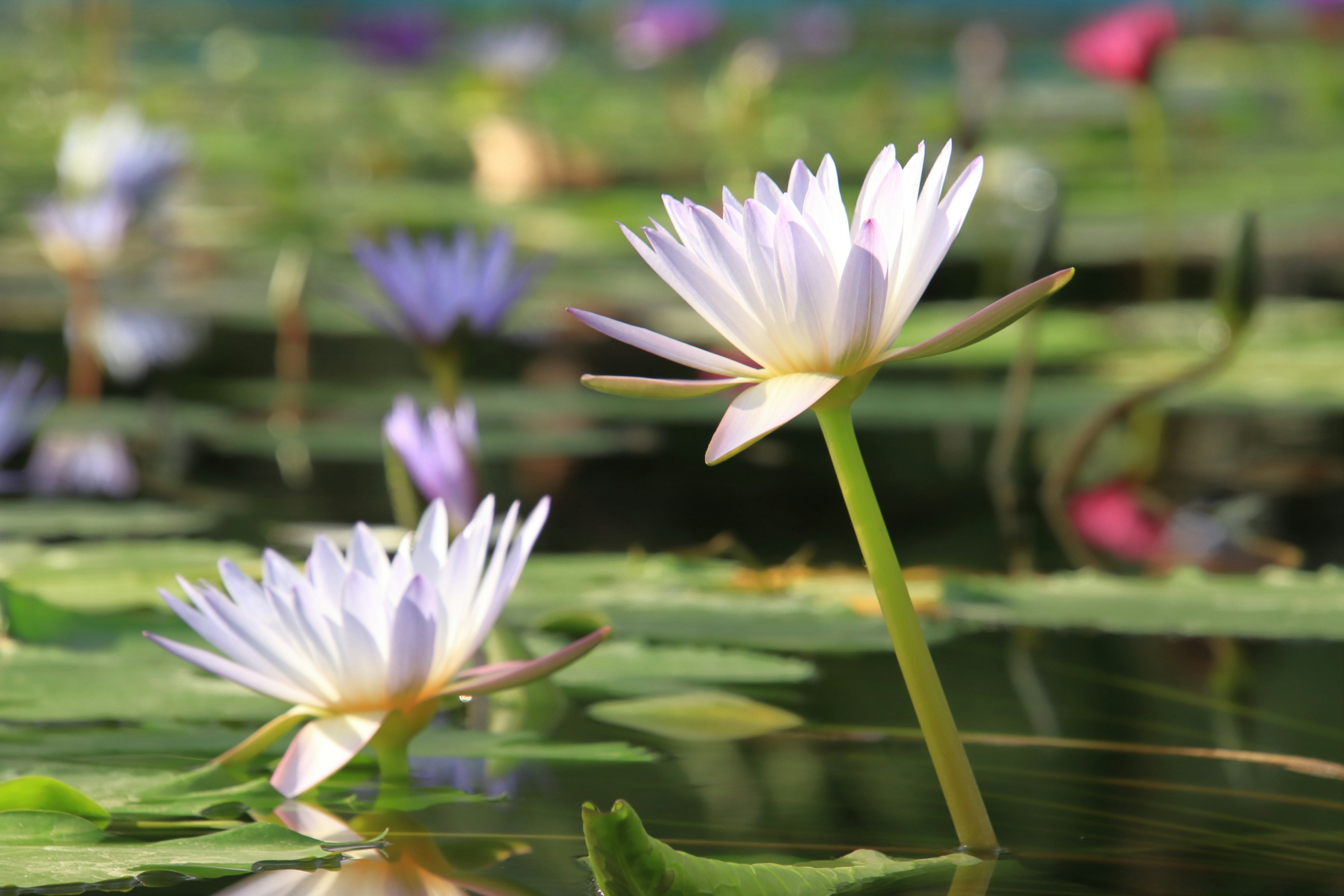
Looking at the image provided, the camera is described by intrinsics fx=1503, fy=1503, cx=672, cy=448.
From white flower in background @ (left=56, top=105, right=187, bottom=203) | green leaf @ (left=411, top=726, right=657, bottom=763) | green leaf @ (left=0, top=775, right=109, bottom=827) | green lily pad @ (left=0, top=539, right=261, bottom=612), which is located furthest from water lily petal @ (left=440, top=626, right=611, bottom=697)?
white flower in background @ (left=56, top=105, right=187, bottom=203)

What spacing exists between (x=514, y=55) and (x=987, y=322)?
712 centimetres

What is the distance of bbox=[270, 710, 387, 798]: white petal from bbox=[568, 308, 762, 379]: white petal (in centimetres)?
30

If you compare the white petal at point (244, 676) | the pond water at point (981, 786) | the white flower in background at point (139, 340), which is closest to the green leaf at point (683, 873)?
the pond water at point (981, 786)

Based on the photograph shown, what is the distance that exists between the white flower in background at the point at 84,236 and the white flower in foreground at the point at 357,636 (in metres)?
2.18

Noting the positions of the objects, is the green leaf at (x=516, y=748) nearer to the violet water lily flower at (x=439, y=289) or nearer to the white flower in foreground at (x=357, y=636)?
the white flower in foreground at (x=357, y=636)

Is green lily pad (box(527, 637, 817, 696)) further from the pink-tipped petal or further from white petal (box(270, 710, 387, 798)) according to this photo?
the pink-tipped petal

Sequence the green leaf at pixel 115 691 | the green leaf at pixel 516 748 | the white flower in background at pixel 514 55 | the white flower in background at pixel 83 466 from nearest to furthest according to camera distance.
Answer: the green leaf at pixel 516 748 < the green leaf at pixel 115 691 < the white flower in background at pixel 83 466 < the white flower in background at pixel 514 55

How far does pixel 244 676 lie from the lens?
35.1 inches

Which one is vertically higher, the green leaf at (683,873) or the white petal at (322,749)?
the white petal at (322,749)

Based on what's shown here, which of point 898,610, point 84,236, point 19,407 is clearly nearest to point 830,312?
point 898,610

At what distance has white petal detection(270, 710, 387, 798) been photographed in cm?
89

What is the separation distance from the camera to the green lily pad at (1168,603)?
1291 millimetres

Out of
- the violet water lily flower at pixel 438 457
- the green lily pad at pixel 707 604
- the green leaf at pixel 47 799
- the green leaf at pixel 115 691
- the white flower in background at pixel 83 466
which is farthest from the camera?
the white flower in background at pixel 83 466

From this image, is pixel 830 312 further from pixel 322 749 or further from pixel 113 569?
pixel 113 569
